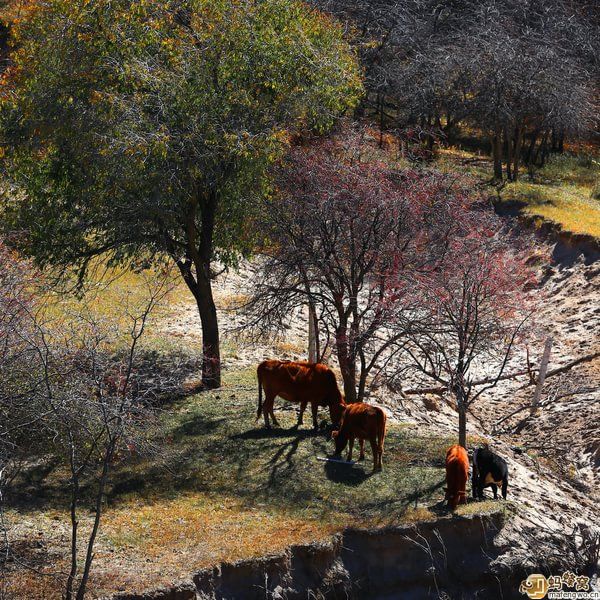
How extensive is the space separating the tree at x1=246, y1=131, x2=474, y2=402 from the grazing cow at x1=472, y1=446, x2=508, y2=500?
3.34m

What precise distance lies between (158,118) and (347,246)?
454 centimetres

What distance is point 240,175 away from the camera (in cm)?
2080

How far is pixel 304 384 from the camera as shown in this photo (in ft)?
62.5

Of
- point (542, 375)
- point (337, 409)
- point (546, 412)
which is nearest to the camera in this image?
point (337, 409)

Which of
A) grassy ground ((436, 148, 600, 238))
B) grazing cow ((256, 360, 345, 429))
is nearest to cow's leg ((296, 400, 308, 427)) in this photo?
grazing cow ((256, 360, 345, 429))

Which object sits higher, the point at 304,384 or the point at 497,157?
the point at 497,157

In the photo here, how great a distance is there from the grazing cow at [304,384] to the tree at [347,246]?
0.79 meters

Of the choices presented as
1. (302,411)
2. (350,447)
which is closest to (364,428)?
(350,447)

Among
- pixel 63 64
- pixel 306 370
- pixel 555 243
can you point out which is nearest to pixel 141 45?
pixel 63 64

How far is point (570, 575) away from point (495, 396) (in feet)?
32.8

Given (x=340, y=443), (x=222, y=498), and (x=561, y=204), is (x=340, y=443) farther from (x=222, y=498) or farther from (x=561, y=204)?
(x=561, y=204)

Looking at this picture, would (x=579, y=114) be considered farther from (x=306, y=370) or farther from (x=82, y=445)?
(x=82, y=445)

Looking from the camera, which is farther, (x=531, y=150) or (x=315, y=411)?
(x=531, y=150)

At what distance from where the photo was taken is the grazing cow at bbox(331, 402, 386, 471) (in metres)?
17.3
